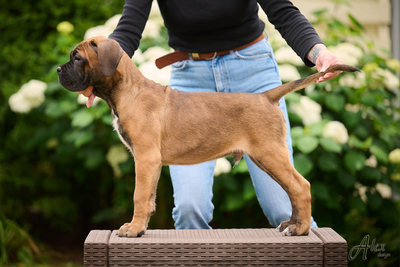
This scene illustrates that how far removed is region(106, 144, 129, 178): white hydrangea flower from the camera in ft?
15.7

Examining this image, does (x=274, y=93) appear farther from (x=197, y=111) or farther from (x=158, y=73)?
(x=158, y=73)

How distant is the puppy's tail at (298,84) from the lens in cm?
260

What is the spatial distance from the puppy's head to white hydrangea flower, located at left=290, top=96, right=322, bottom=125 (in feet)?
8.05

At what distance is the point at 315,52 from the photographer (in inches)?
111

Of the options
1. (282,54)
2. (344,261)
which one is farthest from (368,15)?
(344,261)

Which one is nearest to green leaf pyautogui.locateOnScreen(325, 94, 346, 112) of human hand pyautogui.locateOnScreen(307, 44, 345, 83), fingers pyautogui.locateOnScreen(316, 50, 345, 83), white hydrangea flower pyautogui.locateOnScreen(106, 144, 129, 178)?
human hand pyautogui.locateOnScreen(307, 44, 345, 83)

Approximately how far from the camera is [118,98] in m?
2.75

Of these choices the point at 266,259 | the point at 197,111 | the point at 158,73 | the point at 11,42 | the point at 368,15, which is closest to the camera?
the point at 266,259

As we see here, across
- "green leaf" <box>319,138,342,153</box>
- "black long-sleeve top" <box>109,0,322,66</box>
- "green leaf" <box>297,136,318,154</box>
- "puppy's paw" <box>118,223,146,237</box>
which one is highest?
"black long-sleeve top" <box>109,0,322,66</box>

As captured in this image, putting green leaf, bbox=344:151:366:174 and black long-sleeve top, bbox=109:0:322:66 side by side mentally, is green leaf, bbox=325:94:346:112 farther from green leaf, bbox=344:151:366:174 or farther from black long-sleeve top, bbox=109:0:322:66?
black long-sleeve top, bbox=109:0:322:66

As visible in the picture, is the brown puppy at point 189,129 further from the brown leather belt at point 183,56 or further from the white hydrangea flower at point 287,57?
the white hydrangea flower at point 287,57

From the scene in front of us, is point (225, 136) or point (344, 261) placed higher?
point (225, 136)

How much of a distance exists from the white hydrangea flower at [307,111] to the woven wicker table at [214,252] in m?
2.01

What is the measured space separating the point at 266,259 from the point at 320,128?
2076 mm
